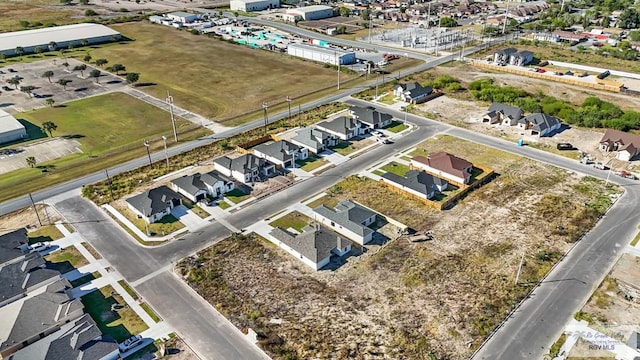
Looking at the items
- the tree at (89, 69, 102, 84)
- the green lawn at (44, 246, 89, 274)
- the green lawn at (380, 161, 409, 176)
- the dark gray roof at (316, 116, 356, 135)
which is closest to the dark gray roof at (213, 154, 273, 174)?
the dark gray roof at (316, 116, 356, 135)

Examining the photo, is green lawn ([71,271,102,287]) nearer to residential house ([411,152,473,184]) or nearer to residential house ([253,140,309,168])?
residential house ([253,140,309,168])

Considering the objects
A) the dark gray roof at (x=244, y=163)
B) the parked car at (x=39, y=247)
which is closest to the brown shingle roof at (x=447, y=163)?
the dark gray roof at (x=244, y=163)

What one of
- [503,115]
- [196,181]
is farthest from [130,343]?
[503,115]

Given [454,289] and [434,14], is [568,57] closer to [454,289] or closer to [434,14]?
[434,14]

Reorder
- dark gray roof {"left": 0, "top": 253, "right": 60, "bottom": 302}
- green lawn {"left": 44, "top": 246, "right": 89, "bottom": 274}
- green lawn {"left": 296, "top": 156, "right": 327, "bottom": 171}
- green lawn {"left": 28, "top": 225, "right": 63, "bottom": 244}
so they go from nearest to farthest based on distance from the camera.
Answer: dark gray roof {"left": 0, "top": 253, "right": 60, "bottom": 302}, green lawn {"left": 44, "top": 246, "right": 89, "bottom": 274}, green lawn {"left": 28, "top": 225, "right": 63, "bottom": 244}, green lawn {"left": 296, "top": 156, "right": 327, "bottom": 171}

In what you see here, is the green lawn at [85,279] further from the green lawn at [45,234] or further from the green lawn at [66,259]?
the green lawn at [45,234]

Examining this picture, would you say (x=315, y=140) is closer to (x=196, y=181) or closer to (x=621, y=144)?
(x=196, y=181)
